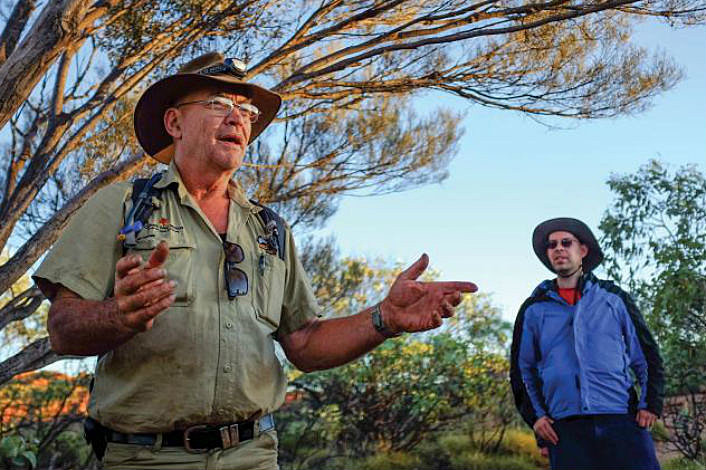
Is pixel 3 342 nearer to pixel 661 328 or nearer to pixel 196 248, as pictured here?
pixel 661 328

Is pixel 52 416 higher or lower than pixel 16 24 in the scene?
lower

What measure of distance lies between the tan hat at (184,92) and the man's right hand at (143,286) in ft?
3.20

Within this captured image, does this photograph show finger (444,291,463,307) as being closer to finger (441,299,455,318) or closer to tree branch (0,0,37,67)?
finger (441,299,455,318)

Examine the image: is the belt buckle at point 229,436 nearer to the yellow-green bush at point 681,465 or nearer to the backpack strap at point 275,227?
the backpack strap at point 275,227

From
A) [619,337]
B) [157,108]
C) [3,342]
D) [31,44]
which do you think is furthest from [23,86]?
[3,342]

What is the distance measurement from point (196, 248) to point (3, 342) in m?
10.3

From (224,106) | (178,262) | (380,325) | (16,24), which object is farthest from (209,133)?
(16,24)

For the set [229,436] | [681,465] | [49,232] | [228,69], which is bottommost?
[681,465]

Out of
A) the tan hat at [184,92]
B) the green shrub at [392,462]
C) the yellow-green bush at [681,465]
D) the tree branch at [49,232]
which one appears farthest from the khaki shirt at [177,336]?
the green shrub at [392,462]

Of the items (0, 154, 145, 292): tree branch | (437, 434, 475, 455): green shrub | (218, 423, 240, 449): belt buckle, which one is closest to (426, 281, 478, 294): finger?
(218, 423, 240, 449): belt buckle

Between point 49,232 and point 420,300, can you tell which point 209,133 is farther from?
point 49,232

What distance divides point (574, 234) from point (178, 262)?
3.20 m

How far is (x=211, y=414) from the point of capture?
6.81 feet

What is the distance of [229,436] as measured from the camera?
209 cm
